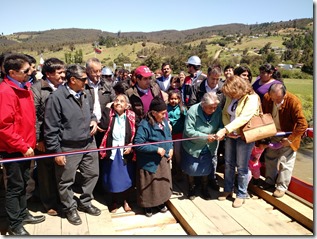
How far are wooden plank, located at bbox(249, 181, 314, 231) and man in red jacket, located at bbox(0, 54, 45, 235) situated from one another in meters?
3.18

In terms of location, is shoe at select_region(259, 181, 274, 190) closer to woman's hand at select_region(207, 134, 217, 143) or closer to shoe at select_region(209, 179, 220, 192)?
shoe at select_region(209, 179, 220, 192)

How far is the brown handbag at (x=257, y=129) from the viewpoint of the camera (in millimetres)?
3564

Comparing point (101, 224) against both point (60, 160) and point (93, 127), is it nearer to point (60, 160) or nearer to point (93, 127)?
point (60, 160)

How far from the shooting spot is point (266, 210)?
384cm

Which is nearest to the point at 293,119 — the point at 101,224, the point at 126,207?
the point at 126,207

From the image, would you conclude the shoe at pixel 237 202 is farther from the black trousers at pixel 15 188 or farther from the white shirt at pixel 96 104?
the black trousers at pixel 15 188

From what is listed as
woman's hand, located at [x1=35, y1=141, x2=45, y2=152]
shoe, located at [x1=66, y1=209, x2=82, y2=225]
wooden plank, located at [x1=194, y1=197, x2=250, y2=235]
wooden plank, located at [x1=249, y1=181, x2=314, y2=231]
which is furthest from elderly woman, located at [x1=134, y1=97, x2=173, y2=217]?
wooden plank, located at [x1=249, y1=181, x2=314, y2=231]

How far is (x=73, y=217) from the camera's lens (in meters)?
3.42

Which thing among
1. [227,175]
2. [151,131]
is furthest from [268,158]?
[151,131]

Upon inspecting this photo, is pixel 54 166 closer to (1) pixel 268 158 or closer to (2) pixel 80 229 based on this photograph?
(2) pixel 80 229

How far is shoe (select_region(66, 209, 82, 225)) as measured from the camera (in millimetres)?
3396

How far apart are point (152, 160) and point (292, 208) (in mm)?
1919

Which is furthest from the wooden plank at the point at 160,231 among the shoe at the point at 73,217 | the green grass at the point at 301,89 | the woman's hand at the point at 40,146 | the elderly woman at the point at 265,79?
the green grass at the point at 301,89

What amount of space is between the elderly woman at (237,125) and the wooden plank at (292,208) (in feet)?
1.32
